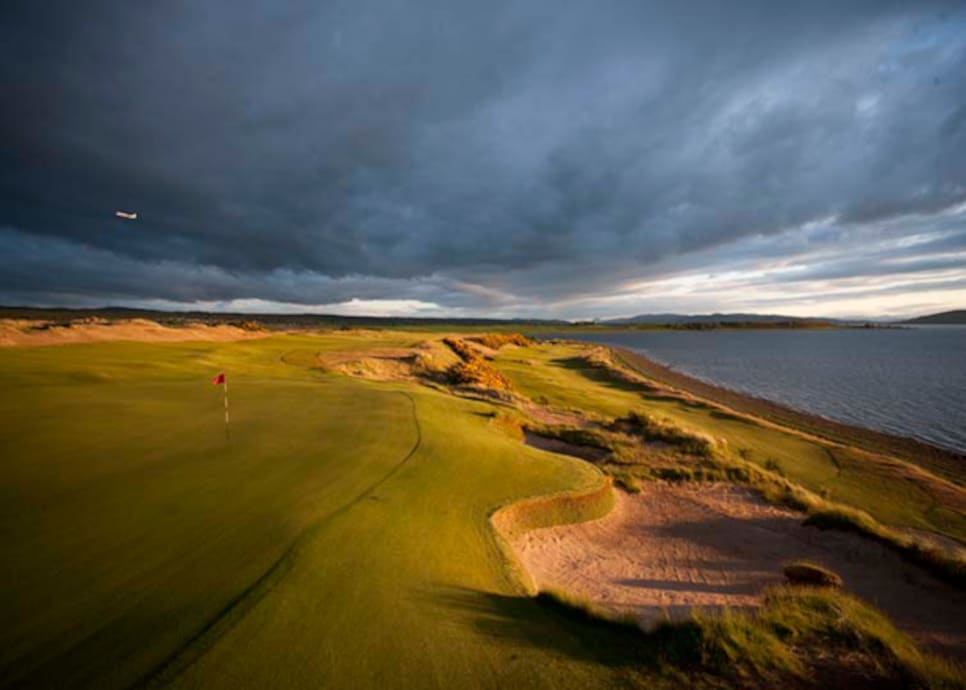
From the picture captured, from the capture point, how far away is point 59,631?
14.2 ft

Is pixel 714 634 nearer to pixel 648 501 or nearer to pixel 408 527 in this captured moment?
pixel 408 527

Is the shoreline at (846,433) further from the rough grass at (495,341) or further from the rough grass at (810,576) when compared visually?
the rough grass at (495,341)

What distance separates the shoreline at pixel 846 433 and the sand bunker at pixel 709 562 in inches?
629

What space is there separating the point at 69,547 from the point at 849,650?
33.2 ft

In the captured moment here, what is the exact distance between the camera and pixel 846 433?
2705cm

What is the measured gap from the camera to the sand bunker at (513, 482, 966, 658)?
761cm

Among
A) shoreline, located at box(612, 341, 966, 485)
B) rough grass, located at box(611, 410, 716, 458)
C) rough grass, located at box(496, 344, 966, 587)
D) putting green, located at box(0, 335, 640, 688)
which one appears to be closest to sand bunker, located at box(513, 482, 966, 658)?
rough grass, located at box(496, 344, 966, 587)

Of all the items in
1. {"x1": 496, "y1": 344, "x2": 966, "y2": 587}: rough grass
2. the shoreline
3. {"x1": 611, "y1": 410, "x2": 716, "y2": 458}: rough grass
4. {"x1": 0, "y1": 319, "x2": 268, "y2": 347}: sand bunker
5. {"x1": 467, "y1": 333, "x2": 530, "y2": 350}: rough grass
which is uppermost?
{"x1": 0, "y1": 319, "x2": 268, "y2": 347}: sand bunker

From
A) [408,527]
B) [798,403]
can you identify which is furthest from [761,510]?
[798,403]

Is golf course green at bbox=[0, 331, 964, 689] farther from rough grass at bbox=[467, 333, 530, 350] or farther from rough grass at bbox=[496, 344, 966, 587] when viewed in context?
rough grass at bbox=[467, 333, 530, 350]

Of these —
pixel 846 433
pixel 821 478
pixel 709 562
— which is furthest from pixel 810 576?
pixel 846 433

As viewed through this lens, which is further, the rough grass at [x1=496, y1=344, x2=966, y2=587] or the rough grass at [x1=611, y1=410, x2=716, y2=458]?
the rough grass at [x1=611, y1=410, x2=716, y2=458]

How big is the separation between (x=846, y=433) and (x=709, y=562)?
25.5m

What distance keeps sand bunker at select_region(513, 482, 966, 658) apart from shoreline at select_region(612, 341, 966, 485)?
15982mm
